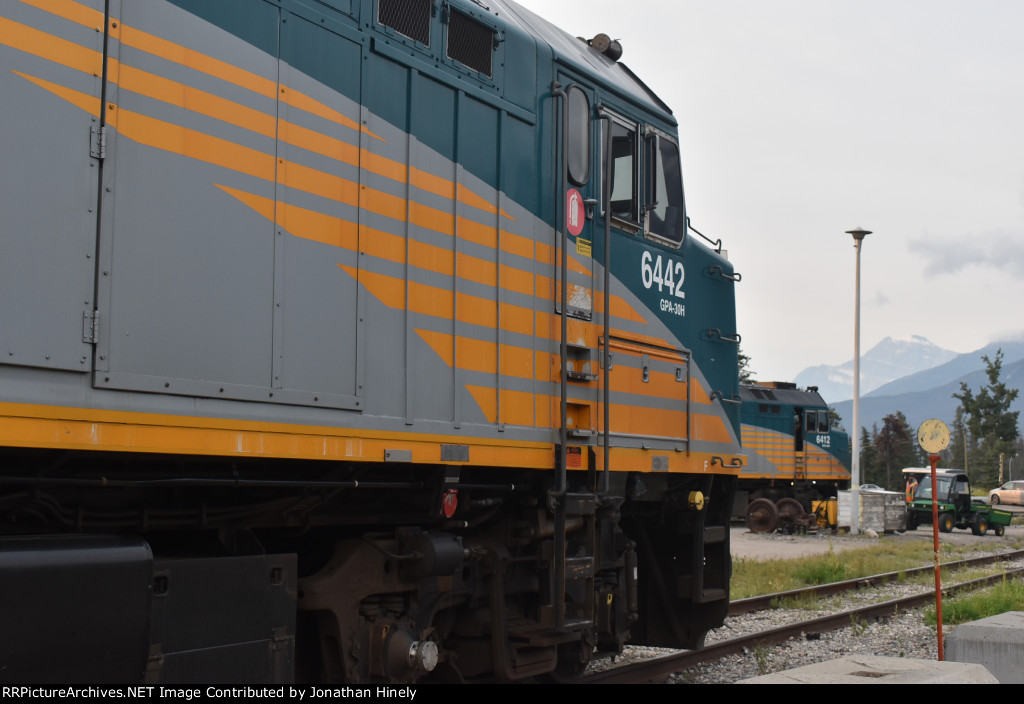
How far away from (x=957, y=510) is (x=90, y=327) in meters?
31.3

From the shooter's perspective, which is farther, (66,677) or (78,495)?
(78,495)

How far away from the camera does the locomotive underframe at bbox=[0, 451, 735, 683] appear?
405 centimetres

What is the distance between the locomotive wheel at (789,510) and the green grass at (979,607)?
1655 centimetres

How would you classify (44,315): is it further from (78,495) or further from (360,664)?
(360,664)

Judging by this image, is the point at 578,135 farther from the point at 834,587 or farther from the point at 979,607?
the point at 834,587

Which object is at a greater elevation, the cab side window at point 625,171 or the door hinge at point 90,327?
the cab side window at point 625,171

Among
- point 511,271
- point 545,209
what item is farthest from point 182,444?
point 545,209

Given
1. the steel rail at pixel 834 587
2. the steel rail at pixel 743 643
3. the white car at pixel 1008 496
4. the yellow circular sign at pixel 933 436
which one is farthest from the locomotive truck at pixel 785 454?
the white car at pixel 1008 496

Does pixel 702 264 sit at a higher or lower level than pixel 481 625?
higher

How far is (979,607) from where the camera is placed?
11.9 meters

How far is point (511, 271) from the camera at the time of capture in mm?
6387

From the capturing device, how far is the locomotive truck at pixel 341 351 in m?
3.90

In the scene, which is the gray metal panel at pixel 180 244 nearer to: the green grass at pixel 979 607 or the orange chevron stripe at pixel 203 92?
the orange chevron stripe at pixel 203 92

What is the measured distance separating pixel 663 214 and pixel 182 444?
4837 millimetres
